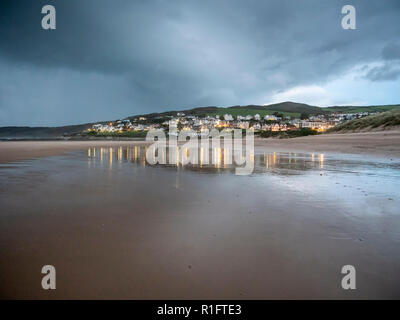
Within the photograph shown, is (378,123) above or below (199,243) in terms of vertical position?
above

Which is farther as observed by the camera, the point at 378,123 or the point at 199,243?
the point at 378,123

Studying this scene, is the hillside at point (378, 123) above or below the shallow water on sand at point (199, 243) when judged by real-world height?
above

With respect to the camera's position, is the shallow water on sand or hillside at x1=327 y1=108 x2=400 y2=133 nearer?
the shallow water on sand

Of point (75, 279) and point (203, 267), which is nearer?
point (75, 279)

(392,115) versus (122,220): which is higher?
(392,115)

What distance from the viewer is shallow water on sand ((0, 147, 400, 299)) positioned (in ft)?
7.08

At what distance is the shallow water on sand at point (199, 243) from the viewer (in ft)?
7.08

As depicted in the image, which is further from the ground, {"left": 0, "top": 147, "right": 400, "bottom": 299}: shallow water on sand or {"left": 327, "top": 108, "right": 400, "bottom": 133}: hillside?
{"left": 327, "top": 108, "right": 400, "bottom": 133}: hillside

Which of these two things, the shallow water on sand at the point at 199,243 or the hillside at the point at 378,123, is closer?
the shallow water on sand at the point at 199,243

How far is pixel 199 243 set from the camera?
119 inches
